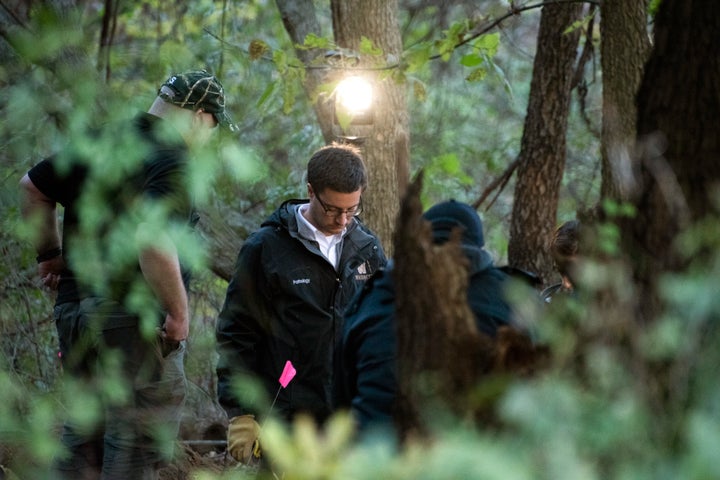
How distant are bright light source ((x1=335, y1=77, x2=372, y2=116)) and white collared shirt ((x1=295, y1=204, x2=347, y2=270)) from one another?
148 cm

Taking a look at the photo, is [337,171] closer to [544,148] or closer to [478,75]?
[478,75]

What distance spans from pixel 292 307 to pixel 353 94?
194 cm

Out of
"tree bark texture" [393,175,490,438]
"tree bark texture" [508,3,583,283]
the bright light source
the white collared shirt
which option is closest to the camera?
"tree bark texture" [393,175,490,438]

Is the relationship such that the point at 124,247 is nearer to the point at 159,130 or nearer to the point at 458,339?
the point at 159,130

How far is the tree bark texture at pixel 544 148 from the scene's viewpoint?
663 cm

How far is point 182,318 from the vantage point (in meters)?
A: 3.75

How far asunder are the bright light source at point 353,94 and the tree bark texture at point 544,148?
1.66m

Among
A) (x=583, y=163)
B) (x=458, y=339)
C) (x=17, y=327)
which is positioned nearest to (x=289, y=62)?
(x=17, y=327)

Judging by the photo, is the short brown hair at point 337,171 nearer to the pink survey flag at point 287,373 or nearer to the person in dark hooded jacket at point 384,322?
the pink survey flag at point 287,373

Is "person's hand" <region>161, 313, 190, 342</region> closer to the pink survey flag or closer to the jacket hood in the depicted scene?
the pink survey flag

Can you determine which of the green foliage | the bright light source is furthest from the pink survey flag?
the bright light source

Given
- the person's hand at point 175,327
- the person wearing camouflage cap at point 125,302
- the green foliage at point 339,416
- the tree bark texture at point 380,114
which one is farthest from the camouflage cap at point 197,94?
the tree bark texture at point 380,114

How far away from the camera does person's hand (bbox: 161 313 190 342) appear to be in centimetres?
375

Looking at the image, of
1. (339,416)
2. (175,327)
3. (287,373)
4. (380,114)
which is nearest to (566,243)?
(287,373)
